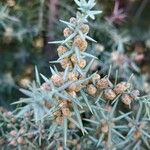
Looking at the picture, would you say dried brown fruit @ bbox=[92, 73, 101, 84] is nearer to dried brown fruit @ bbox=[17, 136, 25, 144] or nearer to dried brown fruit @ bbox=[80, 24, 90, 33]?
dried brown fruit @ bbox=[80, 24, 90, 33]

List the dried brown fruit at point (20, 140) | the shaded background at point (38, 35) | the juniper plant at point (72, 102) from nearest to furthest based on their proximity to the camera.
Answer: the juniper plant at point (72, 102), the dried brown fruit at point (20, 140), the shaded background at point (38, 35)

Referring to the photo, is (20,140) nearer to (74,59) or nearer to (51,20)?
(74,59)

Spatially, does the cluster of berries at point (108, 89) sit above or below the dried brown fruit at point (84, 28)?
below

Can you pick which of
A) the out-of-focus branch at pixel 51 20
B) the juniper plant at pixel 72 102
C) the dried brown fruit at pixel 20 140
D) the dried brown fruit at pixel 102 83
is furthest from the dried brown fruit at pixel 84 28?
the out-of-focus branch at pixel 51 20

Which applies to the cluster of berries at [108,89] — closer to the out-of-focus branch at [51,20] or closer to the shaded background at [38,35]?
the shaded background at [38,35]

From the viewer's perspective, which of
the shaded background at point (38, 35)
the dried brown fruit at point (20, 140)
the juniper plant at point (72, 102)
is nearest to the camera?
the juniper plant at point (72, 102)

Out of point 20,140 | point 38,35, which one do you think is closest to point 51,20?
point 38,35

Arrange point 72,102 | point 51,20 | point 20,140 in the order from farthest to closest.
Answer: point 51,20 → point 20,140 → point 72,102

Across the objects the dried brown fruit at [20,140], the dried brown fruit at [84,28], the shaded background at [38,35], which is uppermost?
the dried brown fruit at [84,28]
